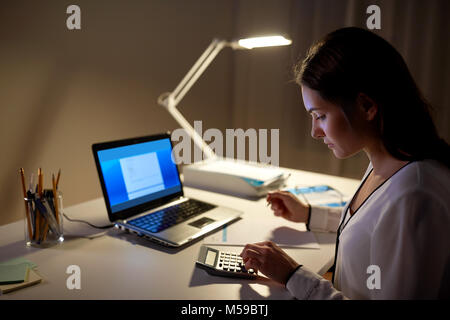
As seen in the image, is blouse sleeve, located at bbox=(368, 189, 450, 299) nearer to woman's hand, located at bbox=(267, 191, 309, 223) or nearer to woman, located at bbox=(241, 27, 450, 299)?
woman, located at bbox=(241, 27, 450, 299)

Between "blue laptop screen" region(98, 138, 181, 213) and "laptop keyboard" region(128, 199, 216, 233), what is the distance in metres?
0.07

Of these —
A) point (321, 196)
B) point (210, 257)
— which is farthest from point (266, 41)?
point (210, 257)

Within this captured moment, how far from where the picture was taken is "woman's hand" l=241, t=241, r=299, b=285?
0.80 m

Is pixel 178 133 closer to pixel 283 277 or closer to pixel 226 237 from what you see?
pixel 226 237

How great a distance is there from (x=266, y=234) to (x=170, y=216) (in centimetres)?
32

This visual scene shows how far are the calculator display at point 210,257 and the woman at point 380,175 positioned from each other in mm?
86

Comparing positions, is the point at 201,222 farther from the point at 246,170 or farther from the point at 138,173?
the point at 246,170

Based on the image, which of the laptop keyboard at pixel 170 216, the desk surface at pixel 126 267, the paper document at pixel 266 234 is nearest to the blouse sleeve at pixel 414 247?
the desk surface at pixel 126 267

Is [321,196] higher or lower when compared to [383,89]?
lower

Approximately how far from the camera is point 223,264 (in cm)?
86
